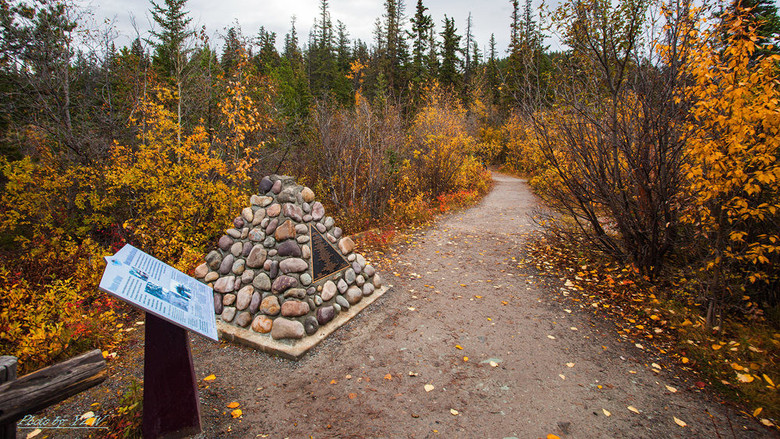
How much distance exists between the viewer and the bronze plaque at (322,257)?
455 cm

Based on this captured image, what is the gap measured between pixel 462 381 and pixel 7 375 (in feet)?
11.2

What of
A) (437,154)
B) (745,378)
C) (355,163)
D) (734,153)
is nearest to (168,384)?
(745,378)

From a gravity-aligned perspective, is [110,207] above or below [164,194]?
below

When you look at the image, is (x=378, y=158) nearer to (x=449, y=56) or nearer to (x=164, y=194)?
(x=164, y=194)

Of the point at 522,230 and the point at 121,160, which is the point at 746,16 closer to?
the point at 522,230

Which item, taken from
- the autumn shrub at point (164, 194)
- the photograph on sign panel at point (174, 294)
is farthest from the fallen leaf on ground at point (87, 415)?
the autumn shrub at point (164, 194)

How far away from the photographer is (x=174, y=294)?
7.66ft

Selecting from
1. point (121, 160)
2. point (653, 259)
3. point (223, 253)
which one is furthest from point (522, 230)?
point (121, 160)

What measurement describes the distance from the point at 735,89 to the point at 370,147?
23.9 feet

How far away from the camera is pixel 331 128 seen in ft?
31.3

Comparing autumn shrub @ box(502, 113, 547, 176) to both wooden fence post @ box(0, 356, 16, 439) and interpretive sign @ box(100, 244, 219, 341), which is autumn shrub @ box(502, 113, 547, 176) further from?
wooden fence post @ box(0, 356, 16, 439)

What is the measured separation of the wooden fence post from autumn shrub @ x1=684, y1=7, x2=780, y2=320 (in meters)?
5.70

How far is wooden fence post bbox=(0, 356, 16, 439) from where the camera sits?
5.66 feet

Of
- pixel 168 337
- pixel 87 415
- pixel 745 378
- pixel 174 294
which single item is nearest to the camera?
pixel 174 294
